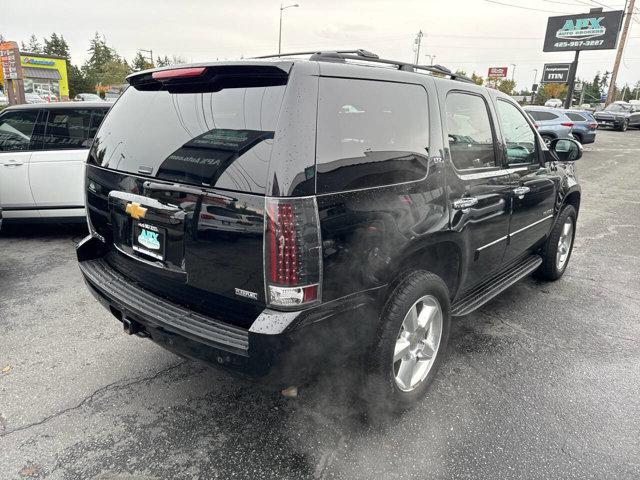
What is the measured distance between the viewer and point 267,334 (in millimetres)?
1909

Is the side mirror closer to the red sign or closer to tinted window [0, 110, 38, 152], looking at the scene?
tinted window [0, 110, 38, 152]

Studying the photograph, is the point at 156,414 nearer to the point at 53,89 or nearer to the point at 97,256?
the point at 97,256

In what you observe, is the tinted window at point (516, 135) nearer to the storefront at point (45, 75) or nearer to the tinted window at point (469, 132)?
the tinted window at point (469, 132)

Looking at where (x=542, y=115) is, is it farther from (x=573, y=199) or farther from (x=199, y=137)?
(x=199, y=137)

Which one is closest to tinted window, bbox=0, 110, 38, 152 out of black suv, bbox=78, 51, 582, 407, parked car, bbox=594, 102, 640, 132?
black suv, bbox=78, 51, 582, 407

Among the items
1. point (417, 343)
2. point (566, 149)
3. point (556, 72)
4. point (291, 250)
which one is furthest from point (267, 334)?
point (556, 72)

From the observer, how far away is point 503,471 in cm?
226

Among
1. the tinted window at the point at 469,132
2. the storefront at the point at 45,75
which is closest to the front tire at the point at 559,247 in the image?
the tinted window at the point at 469,132

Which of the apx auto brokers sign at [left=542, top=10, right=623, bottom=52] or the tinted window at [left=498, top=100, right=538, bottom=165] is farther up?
the apx auto brokers sign at [left=542, top=10, right=623, bottom=52]

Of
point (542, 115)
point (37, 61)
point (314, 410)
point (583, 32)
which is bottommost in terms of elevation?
point (314, 410)

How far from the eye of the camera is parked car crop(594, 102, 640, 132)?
27.7 m

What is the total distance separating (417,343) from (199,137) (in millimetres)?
1692

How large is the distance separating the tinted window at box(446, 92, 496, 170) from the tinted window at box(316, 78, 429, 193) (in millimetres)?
320

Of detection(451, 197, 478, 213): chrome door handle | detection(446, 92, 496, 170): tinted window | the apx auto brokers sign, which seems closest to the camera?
detection(451, 197, 478, 213): chrome door handle
